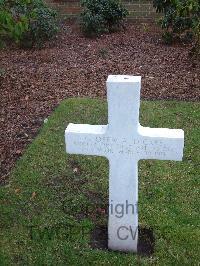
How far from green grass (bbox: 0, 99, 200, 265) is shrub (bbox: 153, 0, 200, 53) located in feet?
9.05

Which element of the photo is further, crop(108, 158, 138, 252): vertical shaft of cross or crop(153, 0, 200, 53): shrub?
crop(153, 0, 200, 53): shrub

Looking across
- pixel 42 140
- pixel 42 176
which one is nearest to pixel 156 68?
pixel 42 140

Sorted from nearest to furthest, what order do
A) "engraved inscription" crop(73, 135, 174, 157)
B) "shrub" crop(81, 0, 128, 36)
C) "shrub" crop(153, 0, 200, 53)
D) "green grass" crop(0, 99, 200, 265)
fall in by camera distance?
"engraved inscription" crop(73, 135, 174, 157), "green grass" crop(0, 99, 200, 265), "shrub" crop(153, 0, 200, 53), "shrub" crop(81, 0, 128, 36)

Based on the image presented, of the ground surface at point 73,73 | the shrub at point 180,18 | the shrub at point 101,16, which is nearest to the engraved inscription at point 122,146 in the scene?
the ground surface at point 73,73

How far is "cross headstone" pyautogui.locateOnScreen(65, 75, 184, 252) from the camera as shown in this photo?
279cm

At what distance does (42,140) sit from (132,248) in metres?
2.06

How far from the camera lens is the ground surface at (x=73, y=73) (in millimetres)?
5695

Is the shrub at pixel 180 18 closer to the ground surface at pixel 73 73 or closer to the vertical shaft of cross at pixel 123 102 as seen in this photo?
the ground surface at pixel 73 73

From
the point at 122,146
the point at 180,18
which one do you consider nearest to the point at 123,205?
the point at 122,146

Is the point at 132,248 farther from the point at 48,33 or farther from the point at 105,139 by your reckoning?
the point at 48,33

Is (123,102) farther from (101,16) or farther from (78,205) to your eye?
(101,16)

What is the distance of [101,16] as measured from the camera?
9109mm

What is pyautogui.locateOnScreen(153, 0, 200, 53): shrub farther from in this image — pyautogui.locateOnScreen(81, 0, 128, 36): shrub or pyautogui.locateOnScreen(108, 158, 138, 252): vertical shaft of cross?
pyautogui.locateOnScreen(108, 158, 138, 252): vertical shaft of cross

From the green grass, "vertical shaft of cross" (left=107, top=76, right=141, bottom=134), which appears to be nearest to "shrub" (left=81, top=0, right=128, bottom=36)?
the green grass
